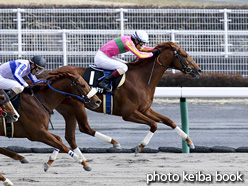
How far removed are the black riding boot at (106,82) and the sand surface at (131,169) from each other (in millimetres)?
897

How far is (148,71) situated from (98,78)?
2.42ft

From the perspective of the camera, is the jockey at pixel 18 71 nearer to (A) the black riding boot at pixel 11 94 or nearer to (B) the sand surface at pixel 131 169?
(A) the black riding boot at pixel 11 94

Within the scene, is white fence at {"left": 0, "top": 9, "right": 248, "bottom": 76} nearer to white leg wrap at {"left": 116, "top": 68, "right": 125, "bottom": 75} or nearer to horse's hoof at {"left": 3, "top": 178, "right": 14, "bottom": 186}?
white leg wrap at {"left": 116, "top": 68, "right": 125, "bottom": 75}

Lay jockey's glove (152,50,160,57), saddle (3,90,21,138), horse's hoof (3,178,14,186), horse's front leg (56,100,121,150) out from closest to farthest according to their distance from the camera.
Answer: horse's hoof (3,178,14,186) < saddle (3,90,21,138) < horse's front leg (56,100,121,150) < jockey's glove (152,50,160,57)

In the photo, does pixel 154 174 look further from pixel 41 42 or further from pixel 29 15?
pixel 29 15

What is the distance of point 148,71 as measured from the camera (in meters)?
8.83

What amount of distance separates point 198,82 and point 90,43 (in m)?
3.50

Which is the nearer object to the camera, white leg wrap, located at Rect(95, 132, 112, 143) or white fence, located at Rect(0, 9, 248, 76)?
white leg wrap, located at Rect(95, 132, 112, 143)

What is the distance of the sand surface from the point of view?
6.59 metres

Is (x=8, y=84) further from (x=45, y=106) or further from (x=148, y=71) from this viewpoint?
(x=148, y=71)

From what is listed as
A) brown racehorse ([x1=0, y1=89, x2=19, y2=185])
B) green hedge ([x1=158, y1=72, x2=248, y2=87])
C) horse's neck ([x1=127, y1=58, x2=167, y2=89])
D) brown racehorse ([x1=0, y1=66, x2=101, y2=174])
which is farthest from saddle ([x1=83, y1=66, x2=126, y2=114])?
green hedge ([x1=158, y1=72, x2=248, y2=87])

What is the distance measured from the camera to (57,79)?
23.2ft

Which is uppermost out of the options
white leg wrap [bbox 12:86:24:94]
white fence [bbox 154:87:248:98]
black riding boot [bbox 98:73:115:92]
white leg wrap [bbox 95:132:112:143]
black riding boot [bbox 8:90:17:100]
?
white leg wrap [bbox 12:86:24:94]

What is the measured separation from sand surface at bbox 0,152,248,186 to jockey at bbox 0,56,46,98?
979mm
